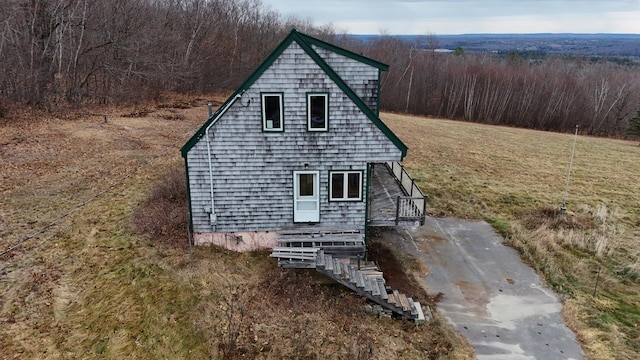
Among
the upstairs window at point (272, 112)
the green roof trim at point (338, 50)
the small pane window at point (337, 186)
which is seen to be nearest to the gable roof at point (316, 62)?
the green roof trim at point (338, 50)

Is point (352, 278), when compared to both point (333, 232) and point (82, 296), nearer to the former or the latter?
point (333, 232)

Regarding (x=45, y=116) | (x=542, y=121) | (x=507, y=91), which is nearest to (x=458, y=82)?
(x=507, y=91)

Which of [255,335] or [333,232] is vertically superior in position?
[333,232]

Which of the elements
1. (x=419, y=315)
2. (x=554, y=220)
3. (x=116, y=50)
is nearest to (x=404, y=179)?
(x=419, y=315)

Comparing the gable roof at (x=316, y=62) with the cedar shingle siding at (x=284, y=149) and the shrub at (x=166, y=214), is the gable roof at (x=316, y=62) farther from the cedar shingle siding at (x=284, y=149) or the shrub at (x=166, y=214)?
the shrub at (x=166, y=214)

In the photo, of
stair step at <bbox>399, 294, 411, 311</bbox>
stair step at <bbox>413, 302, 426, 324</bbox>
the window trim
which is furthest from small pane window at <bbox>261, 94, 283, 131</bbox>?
stair step at <bbox>413, 302, 426, 324</bbox>

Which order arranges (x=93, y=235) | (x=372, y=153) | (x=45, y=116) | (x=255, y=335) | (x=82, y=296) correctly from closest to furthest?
(x=255, y=335)
(x=82, y=296)
(x=372, y=153)
(x=93, y=235)
(x=45, y=116)
